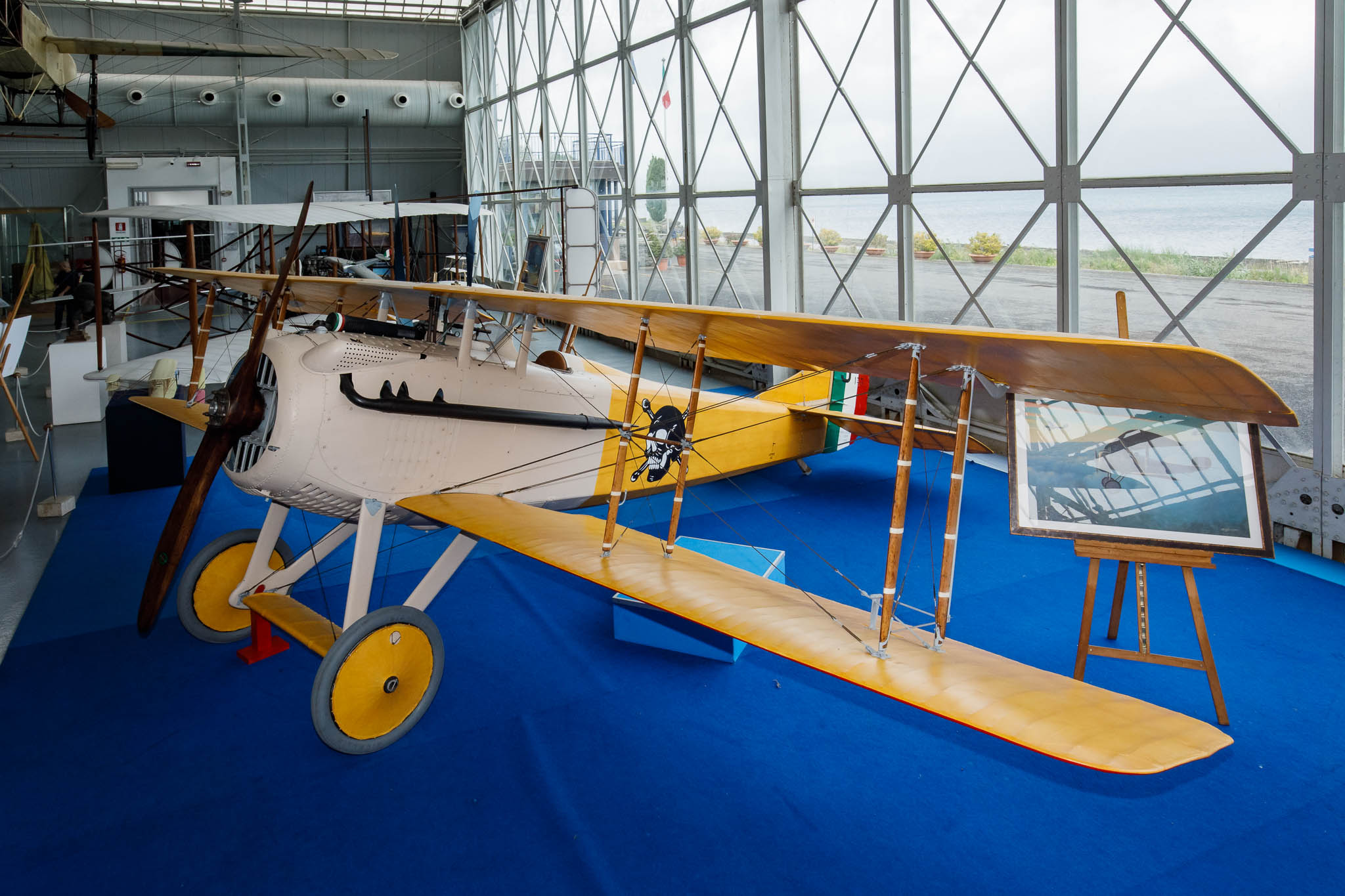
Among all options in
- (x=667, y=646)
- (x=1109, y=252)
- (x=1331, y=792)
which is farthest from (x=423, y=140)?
(x=1331, y=792)

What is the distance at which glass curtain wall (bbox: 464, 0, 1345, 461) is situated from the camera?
19.5 ft

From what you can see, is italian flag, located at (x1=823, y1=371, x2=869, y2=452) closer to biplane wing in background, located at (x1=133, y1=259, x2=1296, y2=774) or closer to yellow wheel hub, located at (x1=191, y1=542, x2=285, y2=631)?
biplane wing in background, located at (x1=133, y1=259, x2=1296, y2=774)

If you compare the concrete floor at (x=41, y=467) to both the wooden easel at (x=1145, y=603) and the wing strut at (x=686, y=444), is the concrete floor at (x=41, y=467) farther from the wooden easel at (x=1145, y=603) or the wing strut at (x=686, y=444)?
the wooden easel at (x=1145, y=603)

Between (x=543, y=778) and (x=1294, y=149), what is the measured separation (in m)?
5.80

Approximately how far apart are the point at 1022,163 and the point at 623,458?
5403 millimetres

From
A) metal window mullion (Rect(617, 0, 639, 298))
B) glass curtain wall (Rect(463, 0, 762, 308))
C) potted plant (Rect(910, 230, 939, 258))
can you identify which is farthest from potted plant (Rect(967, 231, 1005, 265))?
metal window mullion (Rect(617, 0, 639, 298))

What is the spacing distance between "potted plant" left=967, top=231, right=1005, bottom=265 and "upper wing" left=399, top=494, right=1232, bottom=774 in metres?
5.46

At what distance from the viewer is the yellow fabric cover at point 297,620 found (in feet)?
13.9

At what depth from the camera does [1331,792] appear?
347 cm

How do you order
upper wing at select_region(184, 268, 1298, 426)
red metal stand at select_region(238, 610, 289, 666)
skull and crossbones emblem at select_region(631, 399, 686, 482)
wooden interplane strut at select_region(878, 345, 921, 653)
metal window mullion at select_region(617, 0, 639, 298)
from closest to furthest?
upper wing at select_region(184, 268, 1298, 426) → wooden interplane strut at select_region(878, 345, 921, 653) → red metal stand at select_region(238, 610, 289, 666) → skull and crossbones emblem at select_region(631, 399, 686, 482) → metal window mullion at select_region(617, 0, 639, 298)

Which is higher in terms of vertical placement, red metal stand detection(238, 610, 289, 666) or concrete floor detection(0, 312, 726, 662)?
concrete floor detection(0, 312, 726, 662)

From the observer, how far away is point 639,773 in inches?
148

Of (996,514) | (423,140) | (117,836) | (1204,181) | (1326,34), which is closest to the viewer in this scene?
(117,836)

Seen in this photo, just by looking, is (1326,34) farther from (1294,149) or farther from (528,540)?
(528,540)
